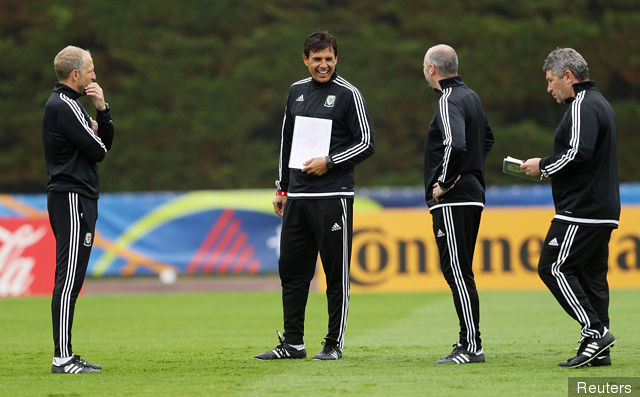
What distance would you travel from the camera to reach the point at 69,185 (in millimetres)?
7246

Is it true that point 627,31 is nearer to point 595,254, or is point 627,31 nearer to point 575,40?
point 575,40

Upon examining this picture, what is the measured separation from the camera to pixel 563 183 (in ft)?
23.6

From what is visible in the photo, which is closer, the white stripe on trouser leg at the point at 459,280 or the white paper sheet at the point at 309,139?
the white stripe on trouser leg at the point at 459,280

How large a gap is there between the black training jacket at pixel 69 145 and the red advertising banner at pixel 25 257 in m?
9.89

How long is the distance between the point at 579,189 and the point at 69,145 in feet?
11.9

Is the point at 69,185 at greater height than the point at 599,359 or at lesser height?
greater

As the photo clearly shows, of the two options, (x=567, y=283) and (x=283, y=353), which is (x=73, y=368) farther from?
(x=567, y=283)

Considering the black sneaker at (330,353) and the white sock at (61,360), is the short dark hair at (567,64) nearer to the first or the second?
the black sneaker at (330,353)

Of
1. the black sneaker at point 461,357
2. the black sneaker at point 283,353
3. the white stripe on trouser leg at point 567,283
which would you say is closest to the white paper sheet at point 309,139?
the black sneaker at point 283,353

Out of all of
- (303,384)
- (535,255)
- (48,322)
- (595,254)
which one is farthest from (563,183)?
(535,255)

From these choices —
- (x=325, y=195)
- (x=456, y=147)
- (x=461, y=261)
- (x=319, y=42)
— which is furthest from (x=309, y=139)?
(x=461, y=261)

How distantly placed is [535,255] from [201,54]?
16.5 m

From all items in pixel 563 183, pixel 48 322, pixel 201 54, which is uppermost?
pixel 201 54

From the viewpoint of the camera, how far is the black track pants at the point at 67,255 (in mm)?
7195
